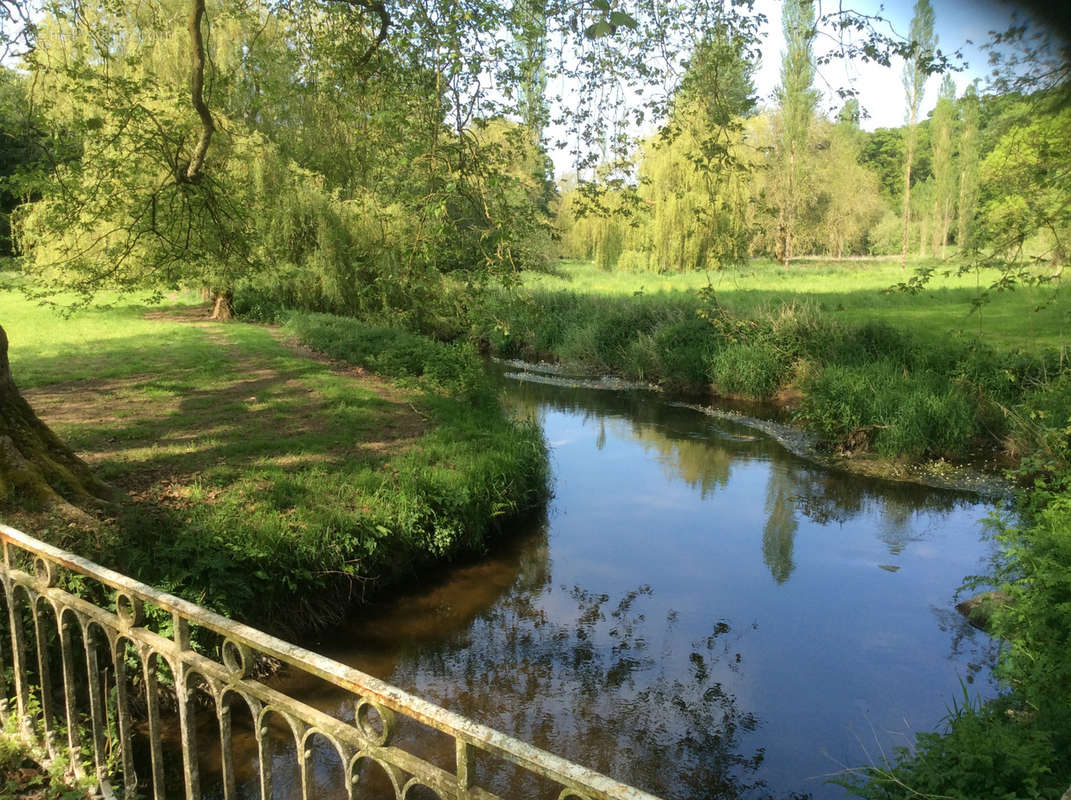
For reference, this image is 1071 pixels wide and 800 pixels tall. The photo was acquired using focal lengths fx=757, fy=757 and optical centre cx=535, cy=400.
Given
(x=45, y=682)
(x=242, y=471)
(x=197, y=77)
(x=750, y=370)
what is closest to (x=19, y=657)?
(x=45, y=682)

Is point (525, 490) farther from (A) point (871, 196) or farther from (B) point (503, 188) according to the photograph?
(A) point (871, 196)

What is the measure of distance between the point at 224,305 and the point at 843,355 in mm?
15602

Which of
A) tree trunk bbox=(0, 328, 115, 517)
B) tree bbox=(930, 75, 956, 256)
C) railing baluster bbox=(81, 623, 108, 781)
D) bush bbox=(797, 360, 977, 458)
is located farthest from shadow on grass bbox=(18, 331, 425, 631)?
tree bbox=(930, 75, 956, 256)

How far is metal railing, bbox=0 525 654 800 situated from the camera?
1805 millimetres

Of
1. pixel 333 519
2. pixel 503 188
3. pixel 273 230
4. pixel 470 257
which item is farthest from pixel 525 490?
pixel 273 230

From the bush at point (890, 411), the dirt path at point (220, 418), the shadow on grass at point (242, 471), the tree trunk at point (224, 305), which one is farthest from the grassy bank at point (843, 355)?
the tree trunk at point (224, 305)

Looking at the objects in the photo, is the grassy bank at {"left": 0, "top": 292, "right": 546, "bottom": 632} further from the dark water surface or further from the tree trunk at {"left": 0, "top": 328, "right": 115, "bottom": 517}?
the dark water surface

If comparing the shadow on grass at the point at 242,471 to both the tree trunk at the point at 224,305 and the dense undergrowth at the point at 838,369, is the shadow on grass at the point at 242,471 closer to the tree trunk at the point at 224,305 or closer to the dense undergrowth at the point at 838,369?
the dense undergrowth at the point at 838,369

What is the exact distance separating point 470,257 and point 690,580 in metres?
4.33

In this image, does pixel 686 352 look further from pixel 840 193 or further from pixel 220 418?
pixel 840 193

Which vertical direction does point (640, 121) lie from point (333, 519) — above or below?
above

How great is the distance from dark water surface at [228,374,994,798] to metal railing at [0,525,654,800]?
43cm

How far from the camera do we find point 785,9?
6.62 metres

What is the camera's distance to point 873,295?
24422mm
